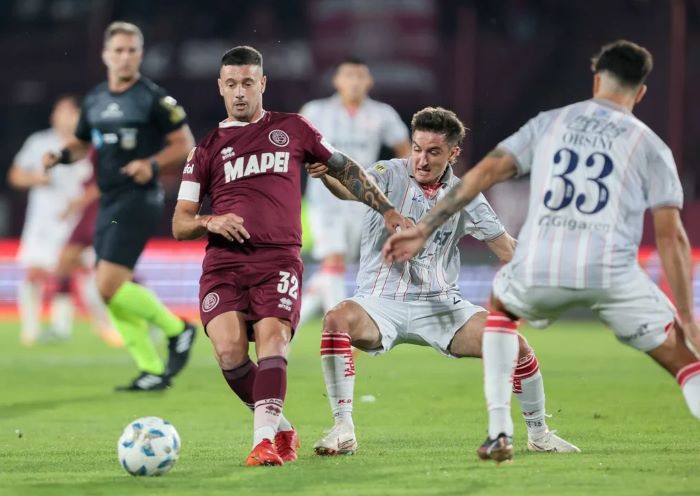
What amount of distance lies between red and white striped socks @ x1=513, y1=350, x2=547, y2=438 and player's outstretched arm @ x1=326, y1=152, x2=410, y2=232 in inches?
33.5

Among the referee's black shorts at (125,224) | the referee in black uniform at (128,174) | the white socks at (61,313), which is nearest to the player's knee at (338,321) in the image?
the referee in black uniform at (128,174)

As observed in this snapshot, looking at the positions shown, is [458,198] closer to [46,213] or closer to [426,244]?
[426,244]

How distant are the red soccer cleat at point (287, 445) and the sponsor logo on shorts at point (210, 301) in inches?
25.4

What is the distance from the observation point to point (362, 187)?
6266 millimetres

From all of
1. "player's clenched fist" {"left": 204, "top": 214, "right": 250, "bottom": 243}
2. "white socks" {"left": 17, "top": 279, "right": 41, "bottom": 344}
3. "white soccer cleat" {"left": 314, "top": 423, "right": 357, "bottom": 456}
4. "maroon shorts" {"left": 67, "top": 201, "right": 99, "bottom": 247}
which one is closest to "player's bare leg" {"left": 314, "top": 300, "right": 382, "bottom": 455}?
"white soccer cleat" {"left": 314, "top": 423, "right": 357, "bottom": 456}

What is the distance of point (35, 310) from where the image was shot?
13445 mm

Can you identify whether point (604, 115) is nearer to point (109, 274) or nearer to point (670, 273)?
point (670, 273)

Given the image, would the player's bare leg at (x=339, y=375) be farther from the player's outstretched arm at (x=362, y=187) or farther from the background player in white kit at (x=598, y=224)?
the background player in white kit at (x=598, y=224)

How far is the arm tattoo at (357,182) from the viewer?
20.4 ft

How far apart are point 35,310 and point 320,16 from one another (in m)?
6.73

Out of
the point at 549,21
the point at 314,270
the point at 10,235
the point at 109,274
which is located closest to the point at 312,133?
the point at 109,274

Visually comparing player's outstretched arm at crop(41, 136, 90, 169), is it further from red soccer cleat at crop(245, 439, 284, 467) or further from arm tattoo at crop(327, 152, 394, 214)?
red soccer cleat at crop(245, 439, 284, 467)

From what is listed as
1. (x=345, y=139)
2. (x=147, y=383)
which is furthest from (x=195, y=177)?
(x=345, y=139)

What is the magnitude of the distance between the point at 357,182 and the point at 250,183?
50cm
